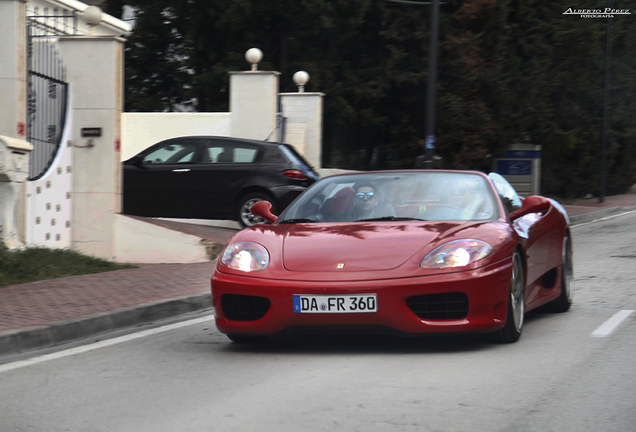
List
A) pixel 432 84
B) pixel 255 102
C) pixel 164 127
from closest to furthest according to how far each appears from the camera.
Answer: pixel 255 102 → pixel 164 127 → pixel 432 84

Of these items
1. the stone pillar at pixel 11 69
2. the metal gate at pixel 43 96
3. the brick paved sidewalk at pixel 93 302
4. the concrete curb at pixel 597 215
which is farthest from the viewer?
the concrete curb at pixel 597 215

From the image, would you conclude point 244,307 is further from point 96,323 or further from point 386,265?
point 96,323

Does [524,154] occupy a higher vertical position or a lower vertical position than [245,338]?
higher

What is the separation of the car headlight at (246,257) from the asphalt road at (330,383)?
585mm

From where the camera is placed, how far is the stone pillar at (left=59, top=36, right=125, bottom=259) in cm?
1285

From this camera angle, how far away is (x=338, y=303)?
19.5 feet

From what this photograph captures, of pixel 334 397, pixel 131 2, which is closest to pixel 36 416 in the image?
pixel 334 397

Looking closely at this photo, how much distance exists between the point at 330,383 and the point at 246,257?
138cm

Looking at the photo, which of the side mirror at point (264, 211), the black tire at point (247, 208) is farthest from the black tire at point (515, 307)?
the black tire at point (247, 208)

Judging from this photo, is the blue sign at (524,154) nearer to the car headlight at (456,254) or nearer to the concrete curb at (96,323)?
the concrete curb at (96,323)

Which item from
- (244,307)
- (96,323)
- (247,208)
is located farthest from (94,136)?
(244,307)

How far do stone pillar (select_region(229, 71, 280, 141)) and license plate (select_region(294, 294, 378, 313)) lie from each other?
41.8 feet

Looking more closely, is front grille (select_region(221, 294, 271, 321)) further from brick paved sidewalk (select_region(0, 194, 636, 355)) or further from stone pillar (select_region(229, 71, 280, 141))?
stone pillar (select_region(229, 71, 280, 141))

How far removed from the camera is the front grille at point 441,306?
5977 millimetres
